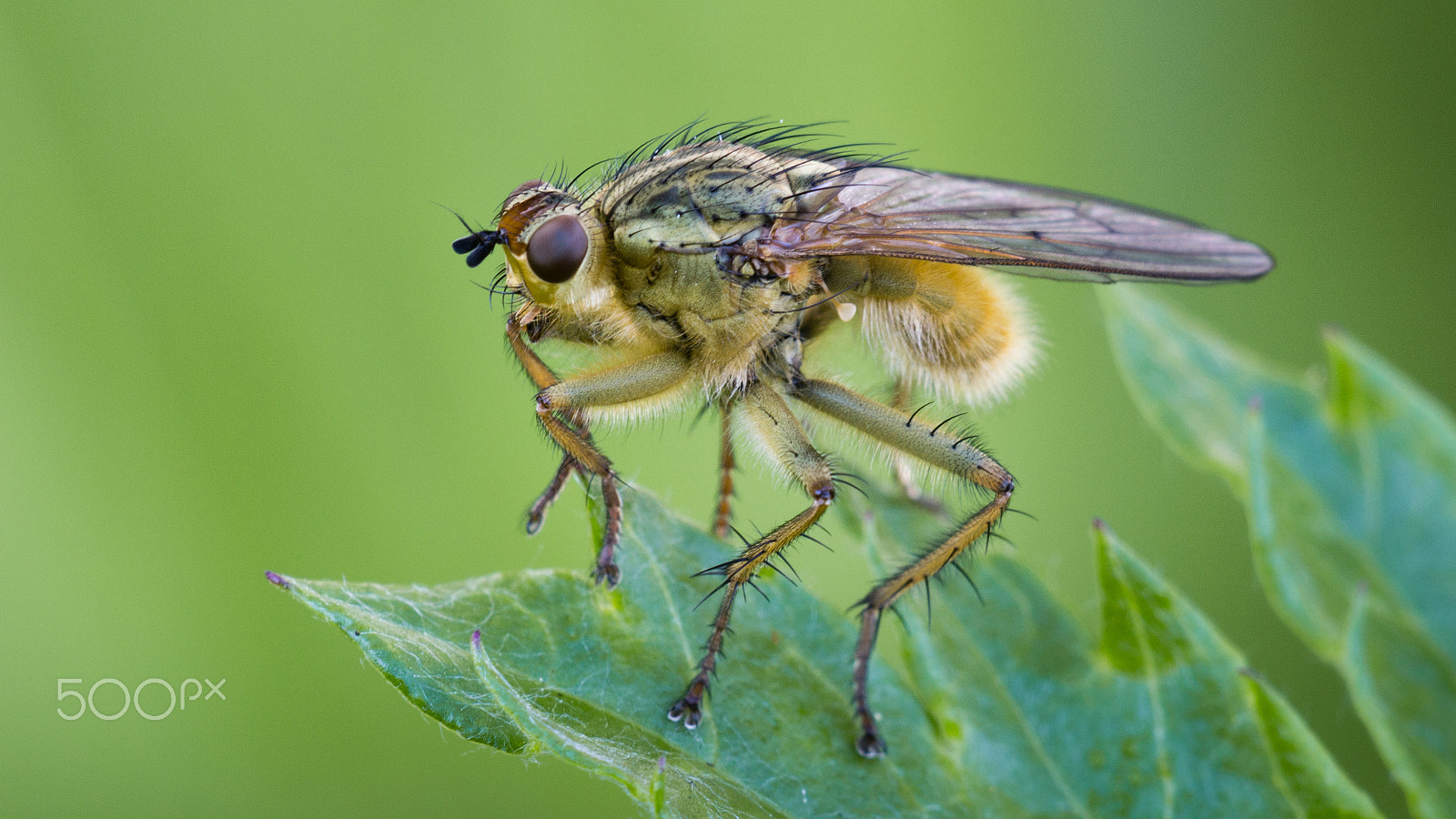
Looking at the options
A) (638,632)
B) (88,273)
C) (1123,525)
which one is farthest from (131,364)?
(1123,525)

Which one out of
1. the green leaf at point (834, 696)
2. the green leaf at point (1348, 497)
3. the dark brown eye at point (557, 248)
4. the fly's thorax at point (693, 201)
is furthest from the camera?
the fly's thorax at point (693, 201)

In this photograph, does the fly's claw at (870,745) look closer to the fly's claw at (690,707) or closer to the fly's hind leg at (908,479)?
the fly's claw at (690,707)

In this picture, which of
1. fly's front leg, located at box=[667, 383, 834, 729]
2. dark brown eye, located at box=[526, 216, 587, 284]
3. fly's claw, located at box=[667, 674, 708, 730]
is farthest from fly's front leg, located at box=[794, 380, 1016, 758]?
dark brown eye, located at box=[526, 216, 587, 284]

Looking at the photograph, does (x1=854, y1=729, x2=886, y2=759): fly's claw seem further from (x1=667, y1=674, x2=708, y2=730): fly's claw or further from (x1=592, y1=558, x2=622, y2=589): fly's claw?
(x1=592, y1=558, x2=622, y2=589): fly's claw

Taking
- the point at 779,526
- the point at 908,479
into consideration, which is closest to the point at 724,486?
the point at 908,479

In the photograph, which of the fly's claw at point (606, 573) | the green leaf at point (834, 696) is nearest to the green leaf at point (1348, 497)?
the green leaf at point (834, 696)

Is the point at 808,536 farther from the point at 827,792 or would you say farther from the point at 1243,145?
the point at 1243,145
